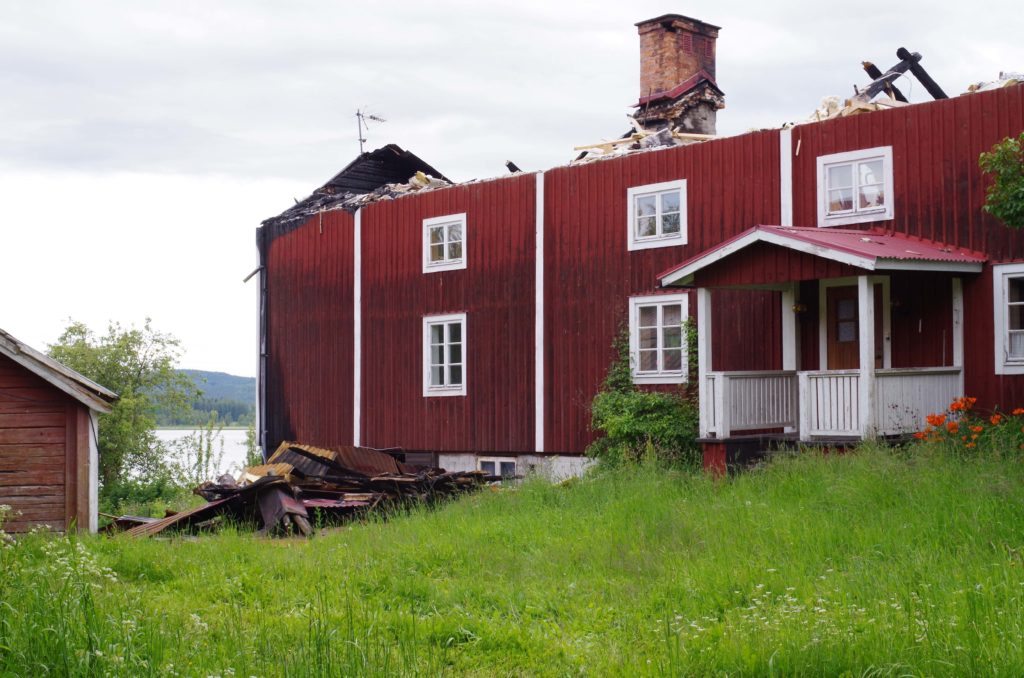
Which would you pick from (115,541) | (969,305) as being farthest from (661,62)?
(115,541)

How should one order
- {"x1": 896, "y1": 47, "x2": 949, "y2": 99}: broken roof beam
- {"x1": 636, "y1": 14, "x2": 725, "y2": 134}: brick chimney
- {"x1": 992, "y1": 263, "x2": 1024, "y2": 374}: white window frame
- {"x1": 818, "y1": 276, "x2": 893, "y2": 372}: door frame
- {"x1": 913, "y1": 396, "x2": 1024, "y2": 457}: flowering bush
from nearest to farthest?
{"x1": 913, "y1": 396, "x2": 1024, "y2": 457}: flowering bush < {"x1": 992, "y1": 263, "x2": 1024, "y2": 374}: white window frame < {"x1": 818, "y1": 276, "x2": 893, "y2": 372}: door frame < {"x1": 896, "y1": 47, "x2": 949, "y2": 99}: broken roof beam < {"x1": 636, "y1": 14, "x2": 725, "y2": 134}: brick chimney

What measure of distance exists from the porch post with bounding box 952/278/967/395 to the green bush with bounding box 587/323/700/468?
3.83 metres

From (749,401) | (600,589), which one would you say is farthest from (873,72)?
(600,589)

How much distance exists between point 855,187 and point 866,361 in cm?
325

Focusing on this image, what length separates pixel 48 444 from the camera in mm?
14758

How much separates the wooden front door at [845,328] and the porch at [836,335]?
15 millimetres

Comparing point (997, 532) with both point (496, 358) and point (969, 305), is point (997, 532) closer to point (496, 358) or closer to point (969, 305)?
point (969, 305)

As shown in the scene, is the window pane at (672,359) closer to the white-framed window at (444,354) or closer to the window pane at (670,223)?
the window pane at (670,223)

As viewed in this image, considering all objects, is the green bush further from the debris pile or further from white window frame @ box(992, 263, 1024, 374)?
white window frame @ box(992, 263, 1024, 374)

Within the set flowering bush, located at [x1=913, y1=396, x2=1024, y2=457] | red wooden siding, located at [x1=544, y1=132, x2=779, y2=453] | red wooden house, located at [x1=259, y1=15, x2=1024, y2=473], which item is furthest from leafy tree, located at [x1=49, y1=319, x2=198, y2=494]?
flowering bush, located at [x1=913, y1=396, x2=1024, y2=457]

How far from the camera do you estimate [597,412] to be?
19375 mm

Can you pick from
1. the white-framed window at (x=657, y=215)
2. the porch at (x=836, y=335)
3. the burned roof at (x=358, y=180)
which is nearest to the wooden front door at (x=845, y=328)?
the porch at (x=836, y=335)

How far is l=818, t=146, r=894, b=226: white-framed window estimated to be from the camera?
54.7 ft

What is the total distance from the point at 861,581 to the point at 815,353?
9111 millimetres
